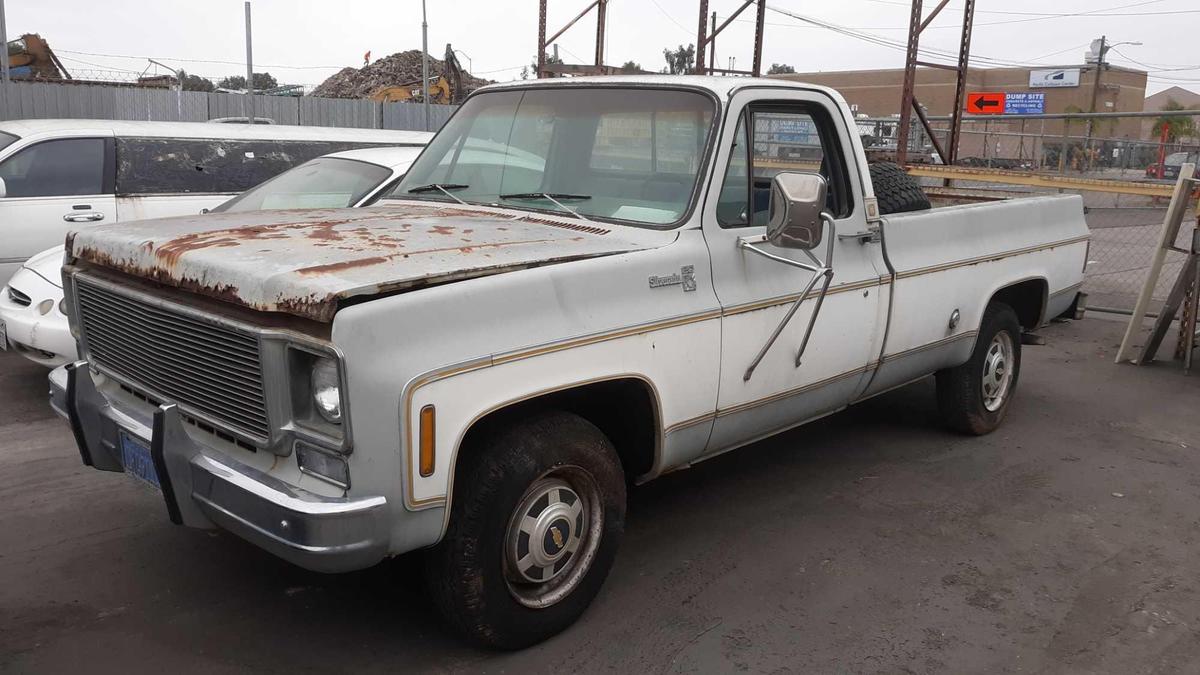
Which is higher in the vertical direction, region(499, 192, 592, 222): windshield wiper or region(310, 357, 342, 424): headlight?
region(499, 192, 592, 222): windshield wiper

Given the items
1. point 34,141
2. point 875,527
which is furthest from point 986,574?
point 34,141

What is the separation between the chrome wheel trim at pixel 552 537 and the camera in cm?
337

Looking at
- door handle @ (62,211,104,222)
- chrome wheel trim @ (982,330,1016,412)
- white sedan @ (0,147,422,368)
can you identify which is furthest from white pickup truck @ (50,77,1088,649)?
door handle @ (62,211,104,222)

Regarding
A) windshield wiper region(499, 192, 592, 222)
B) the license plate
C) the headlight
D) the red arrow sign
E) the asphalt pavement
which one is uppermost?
the red arrow sign

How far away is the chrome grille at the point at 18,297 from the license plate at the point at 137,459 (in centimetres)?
334

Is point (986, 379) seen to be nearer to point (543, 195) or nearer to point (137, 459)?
point (543, 195)

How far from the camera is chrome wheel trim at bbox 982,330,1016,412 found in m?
5.98

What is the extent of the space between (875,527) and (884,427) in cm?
175

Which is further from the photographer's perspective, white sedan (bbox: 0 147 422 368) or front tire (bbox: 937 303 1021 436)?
white sedan (bbox: 0 147 422 368)

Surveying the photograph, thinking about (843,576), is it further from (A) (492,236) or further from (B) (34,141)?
(B) (34,141)

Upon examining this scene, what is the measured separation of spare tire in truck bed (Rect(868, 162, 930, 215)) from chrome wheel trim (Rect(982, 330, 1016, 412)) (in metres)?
1.03

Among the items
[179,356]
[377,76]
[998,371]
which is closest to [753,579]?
[179,356]

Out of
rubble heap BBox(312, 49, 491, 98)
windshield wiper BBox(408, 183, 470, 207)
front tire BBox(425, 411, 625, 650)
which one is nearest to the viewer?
front tire BBox(425, 411, 625, 650)

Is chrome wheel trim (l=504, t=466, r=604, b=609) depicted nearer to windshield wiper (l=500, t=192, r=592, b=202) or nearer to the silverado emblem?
the silverado emblem
